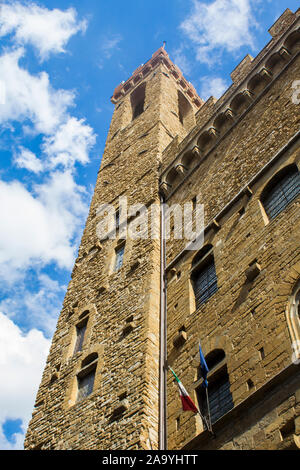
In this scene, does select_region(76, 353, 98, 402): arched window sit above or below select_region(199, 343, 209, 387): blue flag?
above

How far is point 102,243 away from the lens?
1523 cm

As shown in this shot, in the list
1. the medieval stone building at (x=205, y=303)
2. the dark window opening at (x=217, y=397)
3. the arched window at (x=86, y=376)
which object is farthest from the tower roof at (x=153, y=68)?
the dark window opening at (x=217, y=397)

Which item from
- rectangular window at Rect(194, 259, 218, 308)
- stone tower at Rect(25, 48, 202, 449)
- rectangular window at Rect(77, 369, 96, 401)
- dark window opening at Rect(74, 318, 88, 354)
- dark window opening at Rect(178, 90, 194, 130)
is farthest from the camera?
dark window opening at Rect(178, 90, 194, 130)

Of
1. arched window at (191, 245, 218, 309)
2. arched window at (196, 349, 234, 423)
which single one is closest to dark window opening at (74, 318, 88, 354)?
arched window at (191, 245, 218, 309)

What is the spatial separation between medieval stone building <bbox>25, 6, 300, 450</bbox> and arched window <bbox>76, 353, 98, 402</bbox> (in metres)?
0.03

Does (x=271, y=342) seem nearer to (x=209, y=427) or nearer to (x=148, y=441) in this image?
(x=209, y=427)

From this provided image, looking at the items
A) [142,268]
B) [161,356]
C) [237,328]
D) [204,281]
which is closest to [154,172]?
[142,268]

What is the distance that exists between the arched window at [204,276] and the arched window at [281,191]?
5.00 feet

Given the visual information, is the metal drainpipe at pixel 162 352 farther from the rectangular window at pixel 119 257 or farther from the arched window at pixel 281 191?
the arched window at pixel 281 191

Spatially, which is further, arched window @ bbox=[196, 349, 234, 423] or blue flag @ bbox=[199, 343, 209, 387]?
blue flag @ bbox=[199, 343, 209, 387]

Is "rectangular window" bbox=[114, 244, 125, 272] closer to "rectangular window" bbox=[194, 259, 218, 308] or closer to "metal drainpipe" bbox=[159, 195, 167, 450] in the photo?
"metal drainpipe" bbox=[159, 195, 167, 450]

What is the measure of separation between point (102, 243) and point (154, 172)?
8.73ft

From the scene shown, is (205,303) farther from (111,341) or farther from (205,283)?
(111,341)

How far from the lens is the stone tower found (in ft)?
30.4
